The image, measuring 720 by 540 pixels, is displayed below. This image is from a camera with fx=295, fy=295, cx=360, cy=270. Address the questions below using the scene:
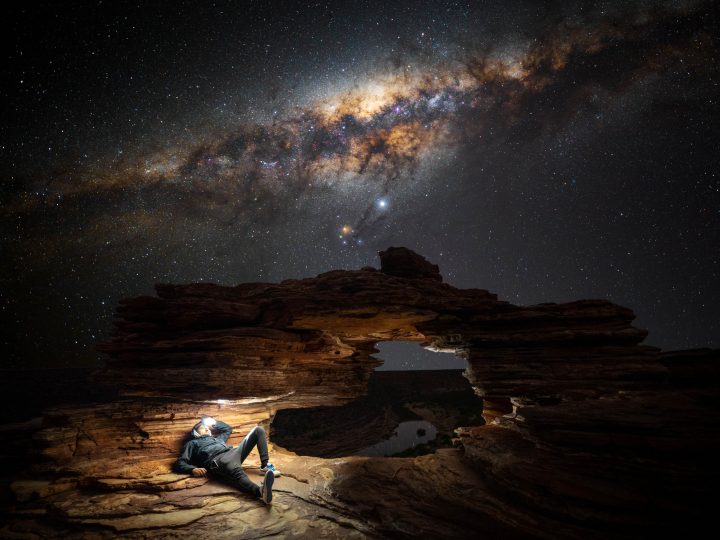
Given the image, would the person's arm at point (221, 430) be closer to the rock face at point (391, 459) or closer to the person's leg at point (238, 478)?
the rock face at point (391, 459)

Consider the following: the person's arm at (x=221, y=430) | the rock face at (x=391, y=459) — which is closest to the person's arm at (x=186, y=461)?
the rock face at (x=391, y=459)

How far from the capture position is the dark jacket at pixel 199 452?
9.45 meters

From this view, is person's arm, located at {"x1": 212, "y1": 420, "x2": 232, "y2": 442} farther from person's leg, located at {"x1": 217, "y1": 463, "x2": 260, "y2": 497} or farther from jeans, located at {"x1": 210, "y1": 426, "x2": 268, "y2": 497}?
person's leg, located at {"x1": 217, "y1": 463, "x2": 260, "y2": 497}

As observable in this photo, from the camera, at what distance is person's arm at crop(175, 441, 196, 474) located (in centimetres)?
936

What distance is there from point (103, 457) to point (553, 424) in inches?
555

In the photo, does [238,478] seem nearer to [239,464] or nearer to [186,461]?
[239,464]

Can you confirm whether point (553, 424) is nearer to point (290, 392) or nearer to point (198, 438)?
point (290, 392)

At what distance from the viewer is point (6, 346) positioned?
89.7 ft

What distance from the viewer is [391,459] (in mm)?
10703

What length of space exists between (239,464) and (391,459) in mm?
5207

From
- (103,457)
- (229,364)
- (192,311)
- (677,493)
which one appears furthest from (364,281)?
(103,457)

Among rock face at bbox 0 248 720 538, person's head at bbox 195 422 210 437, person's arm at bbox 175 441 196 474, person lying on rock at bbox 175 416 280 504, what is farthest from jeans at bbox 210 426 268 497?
person's head at bbox 195 422 210 437

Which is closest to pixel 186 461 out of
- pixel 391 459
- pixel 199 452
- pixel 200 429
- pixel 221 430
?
pixel 199 452

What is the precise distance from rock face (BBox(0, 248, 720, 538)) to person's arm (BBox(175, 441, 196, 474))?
0.33m
